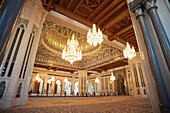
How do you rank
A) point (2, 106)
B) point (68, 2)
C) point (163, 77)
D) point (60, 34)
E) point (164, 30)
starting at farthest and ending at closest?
point (60, 34)
point (68, 2)
point (2, 106)
point (164, 30)
point (163, 77)

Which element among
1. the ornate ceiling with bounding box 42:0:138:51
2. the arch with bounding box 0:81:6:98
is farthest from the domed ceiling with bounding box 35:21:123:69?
the arch with bounding box 0:81:6:98

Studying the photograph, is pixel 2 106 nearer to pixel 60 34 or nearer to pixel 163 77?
pixel 163 77

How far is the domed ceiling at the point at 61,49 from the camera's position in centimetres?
975

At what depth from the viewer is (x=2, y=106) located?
7.39 ft

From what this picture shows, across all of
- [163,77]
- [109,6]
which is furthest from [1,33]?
[109,6]

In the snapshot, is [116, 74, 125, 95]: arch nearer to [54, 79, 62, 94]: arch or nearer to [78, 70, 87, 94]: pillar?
[78, 70, 87, 94]: pillar

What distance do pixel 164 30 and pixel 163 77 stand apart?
75cm

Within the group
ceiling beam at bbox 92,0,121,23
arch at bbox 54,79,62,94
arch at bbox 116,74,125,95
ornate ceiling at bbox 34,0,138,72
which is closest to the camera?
ceiling beam at bbox 92,0,121,23

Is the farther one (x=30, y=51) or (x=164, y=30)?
(x=30, y=51)

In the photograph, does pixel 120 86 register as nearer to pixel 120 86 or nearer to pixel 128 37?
pixel 120 86

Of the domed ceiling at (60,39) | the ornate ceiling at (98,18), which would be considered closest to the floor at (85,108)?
the ornate ceiling at (98,18)

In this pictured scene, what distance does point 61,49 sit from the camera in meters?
11.3

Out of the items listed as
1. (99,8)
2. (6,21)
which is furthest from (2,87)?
(99,8)

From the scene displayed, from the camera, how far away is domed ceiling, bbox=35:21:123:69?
975cm
